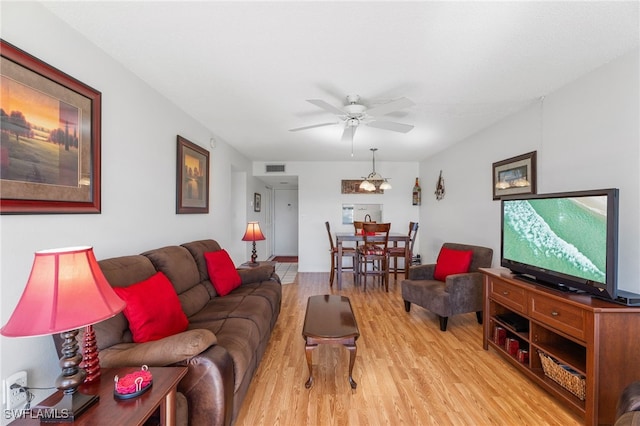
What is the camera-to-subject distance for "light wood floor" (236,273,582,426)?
1794 mm

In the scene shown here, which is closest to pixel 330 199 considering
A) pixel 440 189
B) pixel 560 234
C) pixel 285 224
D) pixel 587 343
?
pixel 440 189

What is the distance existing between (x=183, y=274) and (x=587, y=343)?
283cm

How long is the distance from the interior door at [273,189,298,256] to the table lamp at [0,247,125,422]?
7.32 metres

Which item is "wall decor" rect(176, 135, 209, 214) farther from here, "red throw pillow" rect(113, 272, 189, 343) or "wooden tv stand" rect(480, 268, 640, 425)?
"wooden tv stand" rect(480, 268, 640, 425)

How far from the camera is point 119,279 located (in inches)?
66.7

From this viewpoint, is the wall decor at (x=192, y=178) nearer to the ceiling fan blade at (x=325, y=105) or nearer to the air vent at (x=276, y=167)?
the ceiling fan blade at (x=325, y=105)

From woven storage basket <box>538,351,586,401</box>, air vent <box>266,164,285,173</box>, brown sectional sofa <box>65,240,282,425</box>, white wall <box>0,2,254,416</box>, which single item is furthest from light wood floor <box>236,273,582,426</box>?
air vent <box>266,164,285,173</box>

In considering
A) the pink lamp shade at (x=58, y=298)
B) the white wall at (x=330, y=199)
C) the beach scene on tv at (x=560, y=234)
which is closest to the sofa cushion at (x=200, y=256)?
the pink lamp shade at (x=58, y=298)

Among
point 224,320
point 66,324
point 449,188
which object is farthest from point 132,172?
point 449,188

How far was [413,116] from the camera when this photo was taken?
10.5ft

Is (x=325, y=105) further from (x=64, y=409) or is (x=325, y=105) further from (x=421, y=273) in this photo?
(x=421, y=273)

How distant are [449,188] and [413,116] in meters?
1.99

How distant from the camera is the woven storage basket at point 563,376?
1.76 meters

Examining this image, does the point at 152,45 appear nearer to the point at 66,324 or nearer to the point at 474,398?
the point at 66,324
